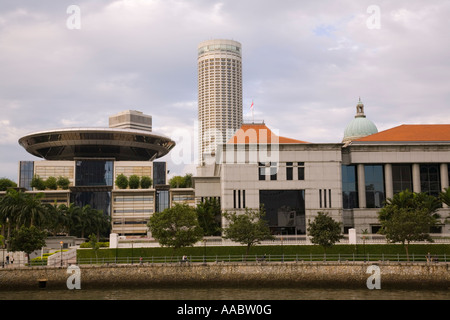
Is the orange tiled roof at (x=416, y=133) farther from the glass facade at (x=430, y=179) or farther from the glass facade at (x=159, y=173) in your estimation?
the glass facade at (x=159, y=173)

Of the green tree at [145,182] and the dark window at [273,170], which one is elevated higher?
the green tree at [145,182]

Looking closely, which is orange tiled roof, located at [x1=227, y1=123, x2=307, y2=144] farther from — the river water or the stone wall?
the river water

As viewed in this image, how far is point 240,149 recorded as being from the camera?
80.8 m

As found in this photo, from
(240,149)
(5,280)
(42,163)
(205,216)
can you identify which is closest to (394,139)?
(240,149)

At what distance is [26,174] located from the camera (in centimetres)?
14975

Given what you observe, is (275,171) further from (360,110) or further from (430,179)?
(360,110)

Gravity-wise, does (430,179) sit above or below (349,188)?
above

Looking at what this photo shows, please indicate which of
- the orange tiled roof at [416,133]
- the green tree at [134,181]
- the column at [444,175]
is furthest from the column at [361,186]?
the green tree at [134,181]

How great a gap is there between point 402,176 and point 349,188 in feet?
29.4

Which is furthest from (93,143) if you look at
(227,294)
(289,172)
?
(227,294)

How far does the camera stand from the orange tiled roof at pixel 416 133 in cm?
8669

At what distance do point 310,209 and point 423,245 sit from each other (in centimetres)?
1933

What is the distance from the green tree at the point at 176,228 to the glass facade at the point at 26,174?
324 feet

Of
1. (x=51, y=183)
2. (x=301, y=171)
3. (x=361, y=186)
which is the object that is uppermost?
(x=51, y=183)
